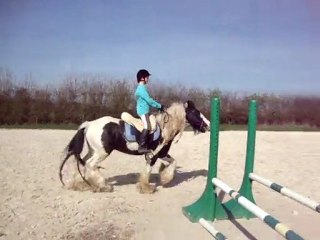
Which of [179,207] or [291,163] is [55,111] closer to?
[291,163]

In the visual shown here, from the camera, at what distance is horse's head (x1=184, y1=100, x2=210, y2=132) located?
6418 mm

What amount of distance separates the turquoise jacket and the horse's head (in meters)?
0.53

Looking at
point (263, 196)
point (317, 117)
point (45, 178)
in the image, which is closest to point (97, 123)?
point (45, 178)

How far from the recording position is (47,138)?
1287cm

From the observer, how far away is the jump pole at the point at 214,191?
4829mm

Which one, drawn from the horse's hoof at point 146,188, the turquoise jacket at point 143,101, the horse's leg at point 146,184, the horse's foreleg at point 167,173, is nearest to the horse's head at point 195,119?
the turquoise jacket at point 143,101

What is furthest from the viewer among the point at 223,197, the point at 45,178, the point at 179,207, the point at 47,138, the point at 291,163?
the point at 47,138

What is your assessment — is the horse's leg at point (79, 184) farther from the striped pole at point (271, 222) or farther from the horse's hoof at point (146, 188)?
the striped pole at point (271, 222)

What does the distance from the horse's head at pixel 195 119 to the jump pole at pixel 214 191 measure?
4.64 feet

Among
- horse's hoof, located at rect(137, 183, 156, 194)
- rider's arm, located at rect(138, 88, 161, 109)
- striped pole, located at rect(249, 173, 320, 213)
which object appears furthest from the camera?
horse's hoof, located at rect(137, 183, 156, 194)

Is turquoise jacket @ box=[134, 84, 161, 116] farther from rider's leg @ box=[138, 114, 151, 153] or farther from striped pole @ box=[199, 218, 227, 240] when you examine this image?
striped pole @ box=[199, 218, 227, 240]

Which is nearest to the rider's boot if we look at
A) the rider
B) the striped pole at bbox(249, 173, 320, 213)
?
the rider

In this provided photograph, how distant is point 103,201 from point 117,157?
4141 millimetres

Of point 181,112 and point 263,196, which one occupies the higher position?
point 181,112
